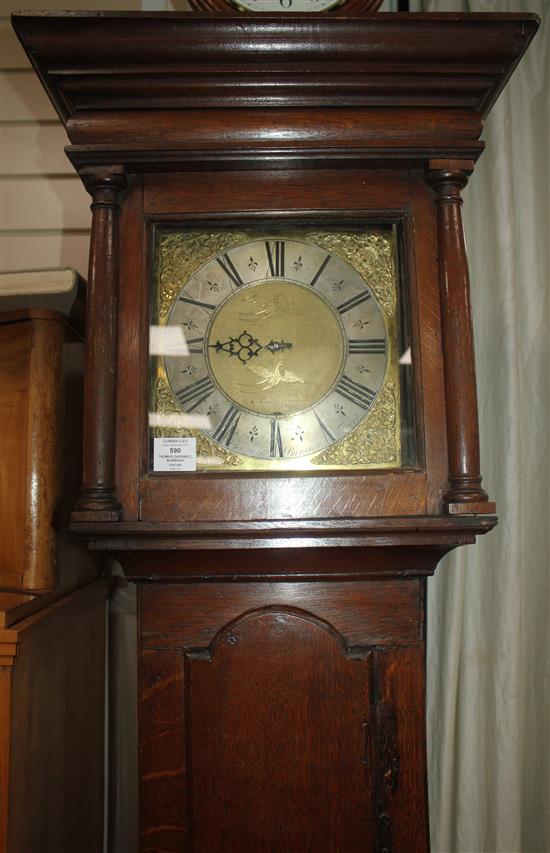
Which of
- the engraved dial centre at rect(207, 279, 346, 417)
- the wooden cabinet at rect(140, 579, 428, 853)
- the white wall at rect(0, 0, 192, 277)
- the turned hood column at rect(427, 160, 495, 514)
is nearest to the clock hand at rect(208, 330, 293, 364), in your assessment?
the engraved dial centre at rect(207, 279, 346, 417)

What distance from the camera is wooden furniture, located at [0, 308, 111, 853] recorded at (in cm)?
93

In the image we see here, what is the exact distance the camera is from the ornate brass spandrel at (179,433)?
3.09ft

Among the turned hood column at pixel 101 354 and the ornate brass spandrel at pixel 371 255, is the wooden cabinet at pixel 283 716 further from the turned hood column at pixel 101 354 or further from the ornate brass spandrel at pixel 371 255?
the ornate brass spandrel at pixel 371 255

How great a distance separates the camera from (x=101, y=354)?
922mm

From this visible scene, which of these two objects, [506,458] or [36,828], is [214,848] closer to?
[36,828]

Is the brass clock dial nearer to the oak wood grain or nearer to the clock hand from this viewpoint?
the clock hand

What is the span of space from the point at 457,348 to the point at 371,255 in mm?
195

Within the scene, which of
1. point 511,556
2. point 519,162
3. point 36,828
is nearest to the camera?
point 36,828

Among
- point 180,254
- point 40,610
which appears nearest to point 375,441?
point 180,254

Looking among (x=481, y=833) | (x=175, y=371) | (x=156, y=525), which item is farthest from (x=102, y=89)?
(x=481, y=833)

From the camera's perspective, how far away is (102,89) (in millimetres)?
942

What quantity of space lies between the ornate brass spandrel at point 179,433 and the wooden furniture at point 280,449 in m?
0.02

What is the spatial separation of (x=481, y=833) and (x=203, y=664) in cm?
73

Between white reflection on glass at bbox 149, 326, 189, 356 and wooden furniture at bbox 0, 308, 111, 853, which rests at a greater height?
white reflection on glass at bbox 149, 326, 189, 356
